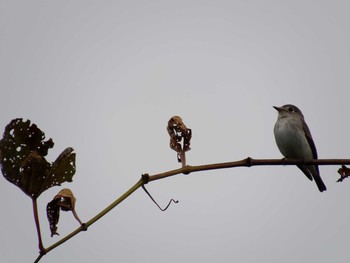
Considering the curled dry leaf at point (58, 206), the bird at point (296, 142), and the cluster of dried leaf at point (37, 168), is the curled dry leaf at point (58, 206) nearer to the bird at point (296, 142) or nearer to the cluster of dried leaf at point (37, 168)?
the cluster of dried leaf at point (37, 168)

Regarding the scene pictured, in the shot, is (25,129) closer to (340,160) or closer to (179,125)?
(179,125)

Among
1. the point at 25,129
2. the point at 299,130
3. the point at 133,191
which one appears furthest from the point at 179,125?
the point at 299,130

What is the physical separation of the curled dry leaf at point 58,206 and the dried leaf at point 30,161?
10 centimetres

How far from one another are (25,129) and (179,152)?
0.77m

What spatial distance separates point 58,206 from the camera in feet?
6.31

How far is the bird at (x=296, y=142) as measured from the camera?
8414 mm

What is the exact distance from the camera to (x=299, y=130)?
8.72 meters

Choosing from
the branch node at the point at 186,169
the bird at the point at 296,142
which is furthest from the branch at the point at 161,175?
the bird at the point at 296,142

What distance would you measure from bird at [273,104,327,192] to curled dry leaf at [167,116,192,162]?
246 inches

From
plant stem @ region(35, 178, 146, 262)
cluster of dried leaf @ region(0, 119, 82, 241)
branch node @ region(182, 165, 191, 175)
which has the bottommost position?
plant stem @ region(35, 178, 146, 262)

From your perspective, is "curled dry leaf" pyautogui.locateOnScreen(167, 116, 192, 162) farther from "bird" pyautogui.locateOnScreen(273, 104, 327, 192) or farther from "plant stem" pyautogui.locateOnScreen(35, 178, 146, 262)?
"bird" pyautogui.locateOnScreen(273, 104, 327, 192)

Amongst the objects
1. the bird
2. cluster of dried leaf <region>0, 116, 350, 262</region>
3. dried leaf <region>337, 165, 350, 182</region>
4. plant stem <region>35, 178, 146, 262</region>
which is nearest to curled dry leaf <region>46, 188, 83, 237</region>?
cluster of dried leaf <region>0, 116, 350, 262</region>

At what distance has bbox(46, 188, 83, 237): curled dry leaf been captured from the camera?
189 centimetres

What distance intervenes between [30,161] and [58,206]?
0.89 feet
